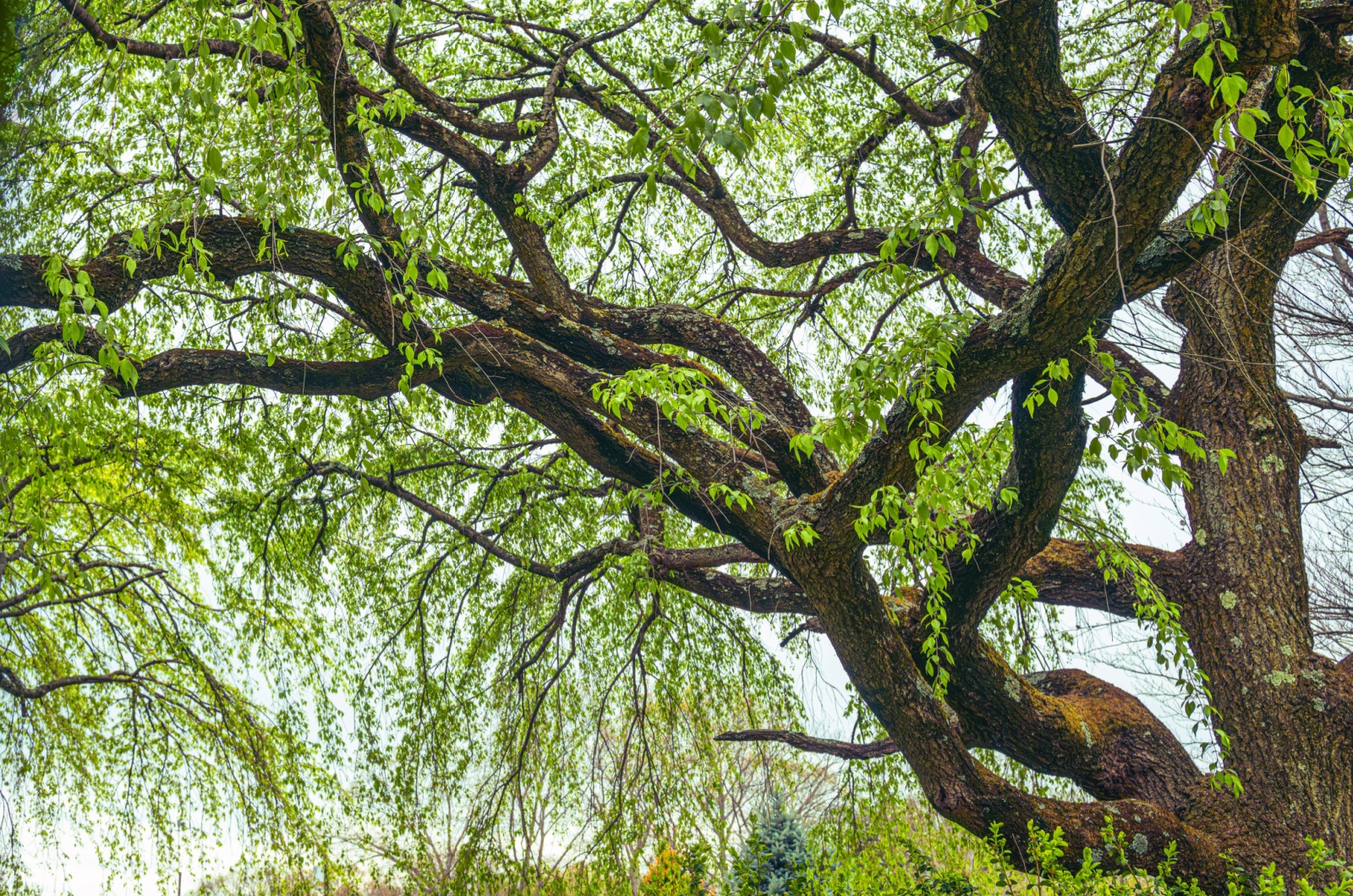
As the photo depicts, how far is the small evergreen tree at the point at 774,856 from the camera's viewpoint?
161 inches

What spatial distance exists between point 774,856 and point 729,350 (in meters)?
2.42

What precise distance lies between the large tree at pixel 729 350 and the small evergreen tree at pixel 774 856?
1.79ft

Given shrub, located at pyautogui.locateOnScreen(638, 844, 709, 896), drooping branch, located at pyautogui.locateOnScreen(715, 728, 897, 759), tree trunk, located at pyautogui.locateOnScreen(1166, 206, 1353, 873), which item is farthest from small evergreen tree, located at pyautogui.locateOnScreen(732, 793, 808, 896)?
tree trunk, located at pyautogui.locateOnScreen(1166, 206, 1353, 873)

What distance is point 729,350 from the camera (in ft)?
17.0

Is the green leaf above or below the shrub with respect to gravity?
above

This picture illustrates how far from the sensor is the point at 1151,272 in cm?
333

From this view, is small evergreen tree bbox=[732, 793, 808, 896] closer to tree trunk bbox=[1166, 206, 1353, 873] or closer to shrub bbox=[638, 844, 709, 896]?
shrub bbox=[638, 844, 709, 896]

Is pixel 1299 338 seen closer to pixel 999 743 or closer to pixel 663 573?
pixel 999 743

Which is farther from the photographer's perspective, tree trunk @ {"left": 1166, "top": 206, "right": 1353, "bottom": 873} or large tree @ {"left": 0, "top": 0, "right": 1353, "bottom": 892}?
tree trunk @ {"left": 1166, "top": 206, "right": 1353, "bottom": 873}

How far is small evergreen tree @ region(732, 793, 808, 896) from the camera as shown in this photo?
4.10 m

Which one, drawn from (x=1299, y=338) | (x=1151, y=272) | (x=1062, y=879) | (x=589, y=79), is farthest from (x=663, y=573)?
(x=1299, y=338)

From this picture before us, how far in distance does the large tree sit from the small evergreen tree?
546 mm

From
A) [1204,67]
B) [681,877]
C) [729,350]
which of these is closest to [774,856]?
[681,877]

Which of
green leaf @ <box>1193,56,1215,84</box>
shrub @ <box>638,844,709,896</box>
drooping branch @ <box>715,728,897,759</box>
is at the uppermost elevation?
green leaf @ <box>1193,56,1215,84</box>
